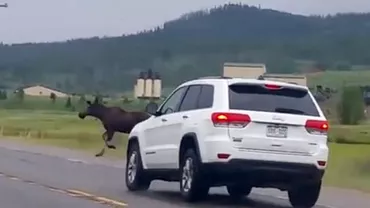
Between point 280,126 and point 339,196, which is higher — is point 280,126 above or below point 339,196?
above

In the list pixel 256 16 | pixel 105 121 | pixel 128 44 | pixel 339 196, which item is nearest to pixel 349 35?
pixel 256 16

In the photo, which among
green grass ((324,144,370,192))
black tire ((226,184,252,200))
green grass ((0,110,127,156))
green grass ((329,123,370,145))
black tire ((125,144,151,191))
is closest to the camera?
black tire ((226,184,252,200))

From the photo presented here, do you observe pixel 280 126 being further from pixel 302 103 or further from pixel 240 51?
pixel 240 51

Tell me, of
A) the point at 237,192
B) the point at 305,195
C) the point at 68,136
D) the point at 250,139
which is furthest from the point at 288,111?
the point at 68,136

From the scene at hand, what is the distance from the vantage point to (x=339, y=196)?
2209cm

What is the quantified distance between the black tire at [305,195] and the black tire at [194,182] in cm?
153

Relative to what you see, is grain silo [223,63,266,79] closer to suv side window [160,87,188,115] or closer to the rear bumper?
suv side window [160,87,188,115]

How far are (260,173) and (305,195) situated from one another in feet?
4.94

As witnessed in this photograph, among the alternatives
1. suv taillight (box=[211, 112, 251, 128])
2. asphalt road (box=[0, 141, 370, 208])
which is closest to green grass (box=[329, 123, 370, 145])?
asphalt road (box=[0, 141, 370, 208])

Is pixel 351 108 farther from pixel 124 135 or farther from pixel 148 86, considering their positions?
pixel 124 135

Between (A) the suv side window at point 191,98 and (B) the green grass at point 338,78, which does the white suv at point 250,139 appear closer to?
(A) the suv side window at point 191,98

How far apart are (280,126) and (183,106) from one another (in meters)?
2.33

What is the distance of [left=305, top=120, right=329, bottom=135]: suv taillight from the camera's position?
17766mm

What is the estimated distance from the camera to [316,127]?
17.8 metres
